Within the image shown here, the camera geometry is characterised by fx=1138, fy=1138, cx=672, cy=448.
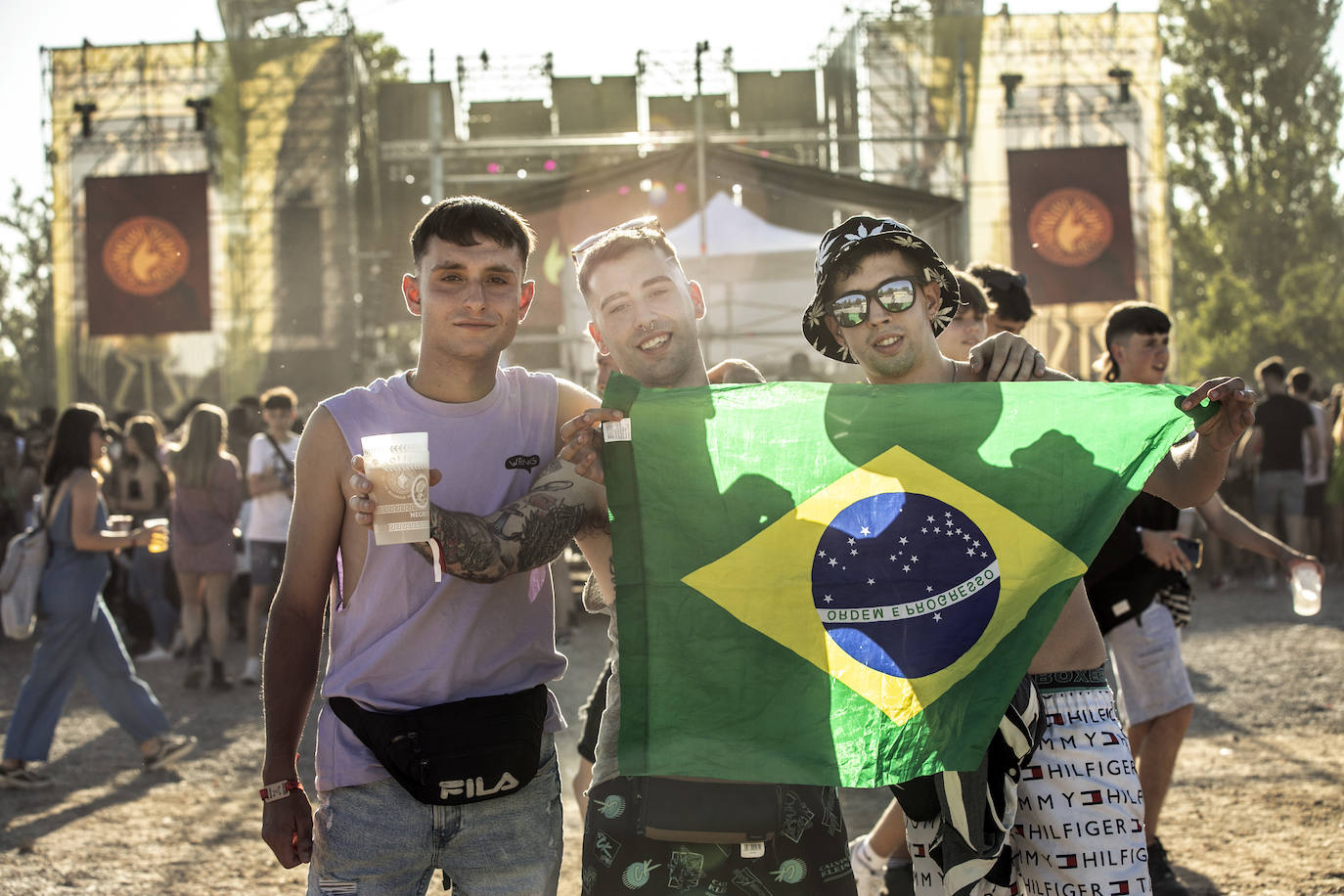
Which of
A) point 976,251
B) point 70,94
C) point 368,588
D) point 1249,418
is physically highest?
point 70,94

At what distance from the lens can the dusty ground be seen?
182 inches

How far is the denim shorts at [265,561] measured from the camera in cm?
845

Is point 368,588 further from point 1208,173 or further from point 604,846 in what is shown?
point 1208,173

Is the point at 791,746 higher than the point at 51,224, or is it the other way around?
the point at 51,224

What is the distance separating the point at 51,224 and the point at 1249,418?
20.3 metres

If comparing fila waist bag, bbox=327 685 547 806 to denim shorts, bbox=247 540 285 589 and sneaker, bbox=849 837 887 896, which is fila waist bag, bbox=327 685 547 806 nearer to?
sneaker, bbox=849 837 887 896

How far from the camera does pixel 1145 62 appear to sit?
1958 centimetres

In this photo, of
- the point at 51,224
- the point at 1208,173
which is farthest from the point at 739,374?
the point at 1208,173

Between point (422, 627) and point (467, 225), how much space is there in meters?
0.87

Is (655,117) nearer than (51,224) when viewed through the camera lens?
No

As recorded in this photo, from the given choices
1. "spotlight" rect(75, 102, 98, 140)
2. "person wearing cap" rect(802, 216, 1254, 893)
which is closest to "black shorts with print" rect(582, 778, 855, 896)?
"person wearing cap" rect(802, 216, 1254, 893)

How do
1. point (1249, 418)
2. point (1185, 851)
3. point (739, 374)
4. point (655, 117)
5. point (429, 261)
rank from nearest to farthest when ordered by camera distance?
point (1249, 418) → point (429, 261) → point (739, 374) → point (1185, 851) → point (655, 117)

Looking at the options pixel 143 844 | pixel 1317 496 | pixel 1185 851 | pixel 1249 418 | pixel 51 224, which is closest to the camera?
pixel 1249 418

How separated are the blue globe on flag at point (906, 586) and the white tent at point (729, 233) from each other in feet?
37.8
